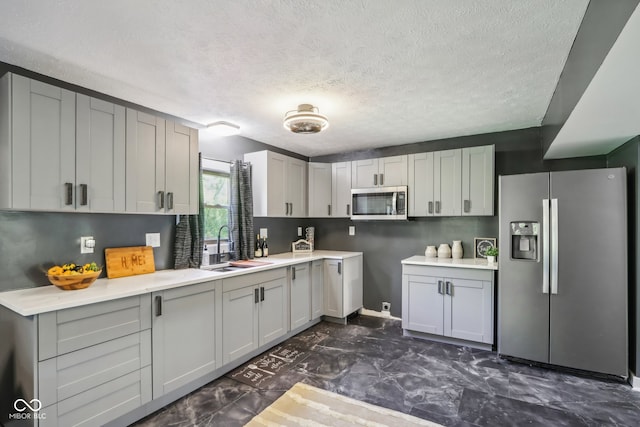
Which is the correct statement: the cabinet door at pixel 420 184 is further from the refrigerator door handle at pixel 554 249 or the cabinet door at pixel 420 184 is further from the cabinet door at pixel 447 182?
the refrigerator door handle at pixel 554 249

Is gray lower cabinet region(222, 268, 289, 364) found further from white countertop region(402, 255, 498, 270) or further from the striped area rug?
white countertop region(402, 255, 498, 270)

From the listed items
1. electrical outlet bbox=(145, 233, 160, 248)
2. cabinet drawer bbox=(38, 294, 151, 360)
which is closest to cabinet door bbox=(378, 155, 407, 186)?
electrical outlet bbox=(145, 233, 160, 248)

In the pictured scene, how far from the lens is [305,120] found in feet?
8.48

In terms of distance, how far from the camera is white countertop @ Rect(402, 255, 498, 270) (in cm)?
317

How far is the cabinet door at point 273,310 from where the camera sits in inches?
120

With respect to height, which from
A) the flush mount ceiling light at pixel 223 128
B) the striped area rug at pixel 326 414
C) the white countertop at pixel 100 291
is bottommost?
the striped area rug at pixel 326 414

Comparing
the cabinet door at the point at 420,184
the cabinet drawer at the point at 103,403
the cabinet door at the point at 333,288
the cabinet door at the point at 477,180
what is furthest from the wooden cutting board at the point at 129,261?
the cabinet door at the point at 477,180

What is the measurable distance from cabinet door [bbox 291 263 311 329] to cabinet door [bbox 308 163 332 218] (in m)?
0.90

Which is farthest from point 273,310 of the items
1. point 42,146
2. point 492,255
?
point 492,255

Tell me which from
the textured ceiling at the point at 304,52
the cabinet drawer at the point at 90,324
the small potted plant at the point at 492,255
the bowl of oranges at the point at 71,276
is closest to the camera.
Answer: the textured ceiling at the point at 304,52

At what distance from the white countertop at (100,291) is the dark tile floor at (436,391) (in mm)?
891

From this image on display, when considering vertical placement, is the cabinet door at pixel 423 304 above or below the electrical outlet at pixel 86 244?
below

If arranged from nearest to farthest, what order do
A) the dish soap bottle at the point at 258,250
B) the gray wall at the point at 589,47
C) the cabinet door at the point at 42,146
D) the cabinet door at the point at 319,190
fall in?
the gray wall at the point at 589,47 < the cabinet door at the point at 42,146 < the dish soap bottle at the point at 258,250 < the cabinet door at the point at 319,190

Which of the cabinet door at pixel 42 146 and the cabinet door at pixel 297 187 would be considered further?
the cabinet door at pixel 297 187
